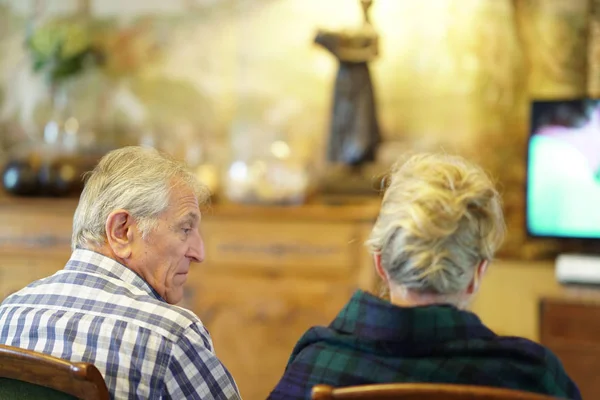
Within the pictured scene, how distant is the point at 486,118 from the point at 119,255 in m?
2.58

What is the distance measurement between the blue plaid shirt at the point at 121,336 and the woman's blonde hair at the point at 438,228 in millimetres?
390

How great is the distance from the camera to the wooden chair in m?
1.19

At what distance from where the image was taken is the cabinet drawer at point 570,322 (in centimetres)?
311

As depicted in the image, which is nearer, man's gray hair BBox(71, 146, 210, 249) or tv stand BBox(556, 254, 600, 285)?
man's gray hair BBox(71, 146, 210, 249)

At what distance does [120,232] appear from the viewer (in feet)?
5.12

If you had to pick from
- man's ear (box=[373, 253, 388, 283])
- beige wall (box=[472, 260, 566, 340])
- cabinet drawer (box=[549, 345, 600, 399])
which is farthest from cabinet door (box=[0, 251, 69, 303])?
man's ear (box=[373, 253, 388, 283])

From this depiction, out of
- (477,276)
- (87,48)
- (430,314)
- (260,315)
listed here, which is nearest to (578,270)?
(260,315)

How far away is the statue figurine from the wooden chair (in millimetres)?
2504

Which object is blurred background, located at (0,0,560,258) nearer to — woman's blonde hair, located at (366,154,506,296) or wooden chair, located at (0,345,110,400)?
woman's blonde hair, located at (366,154,506,296)

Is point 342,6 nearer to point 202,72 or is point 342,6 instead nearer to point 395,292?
point 202,72

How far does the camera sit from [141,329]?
136 cm

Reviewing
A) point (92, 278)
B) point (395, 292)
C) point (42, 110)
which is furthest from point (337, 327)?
point (42, 110)

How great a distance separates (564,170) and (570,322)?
2.39 ft

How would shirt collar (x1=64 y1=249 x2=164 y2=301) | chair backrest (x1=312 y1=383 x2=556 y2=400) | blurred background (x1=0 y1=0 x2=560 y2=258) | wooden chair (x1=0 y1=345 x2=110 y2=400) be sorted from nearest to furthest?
chair backrest (x1=312 y1=383 x2=556 y2=400), wooden chair (x1=0 y1=345 x2=110 y2=400), shirt collar (x1=64 y1=249 x2=164 y2=301), blurred background (x1=0 y1=0 x2=560 y2=258)
